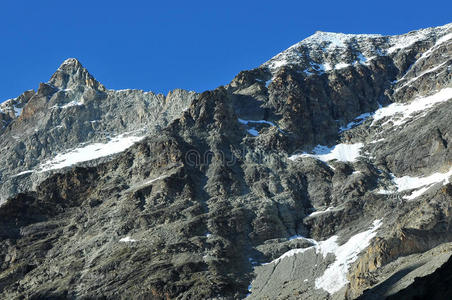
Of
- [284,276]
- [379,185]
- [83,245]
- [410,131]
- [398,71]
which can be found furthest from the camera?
[398,71]

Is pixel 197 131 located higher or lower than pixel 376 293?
higher

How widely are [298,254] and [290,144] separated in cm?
4789

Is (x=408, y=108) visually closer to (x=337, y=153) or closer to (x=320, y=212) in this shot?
(x=337, y=153)

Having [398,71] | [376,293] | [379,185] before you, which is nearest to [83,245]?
[379,185]

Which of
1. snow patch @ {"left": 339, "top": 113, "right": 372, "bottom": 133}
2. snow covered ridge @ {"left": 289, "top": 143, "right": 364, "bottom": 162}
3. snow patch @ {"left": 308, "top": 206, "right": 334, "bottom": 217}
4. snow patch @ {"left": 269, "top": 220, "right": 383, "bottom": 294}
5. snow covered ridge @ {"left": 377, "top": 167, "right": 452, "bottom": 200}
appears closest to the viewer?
snow patch @ {"left": 269, "top": 220, "right": 383, "bottom": 294}

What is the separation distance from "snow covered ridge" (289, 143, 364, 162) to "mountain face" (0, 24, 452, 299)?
494 mm

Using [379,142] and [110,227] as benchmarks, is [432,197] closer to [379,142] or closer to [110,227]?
[379,142]

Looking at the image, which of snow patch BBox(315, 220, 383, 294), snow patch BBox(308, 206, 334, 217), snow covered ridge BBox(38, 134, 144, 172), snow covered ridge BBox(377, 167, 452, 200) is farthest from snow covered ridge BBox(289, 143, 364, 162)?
snow covered ridge BBox(38, 134, 144, 172)

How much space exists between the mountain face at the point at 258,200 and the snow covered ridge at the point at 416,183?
0.43 m

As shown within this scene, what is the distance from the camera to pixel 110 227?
129500 mm

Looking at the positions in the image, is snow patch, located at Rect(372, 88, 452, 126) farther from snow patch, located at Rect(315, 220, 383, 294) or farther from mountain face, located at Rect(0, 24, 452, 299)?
snow patch, located at Rect(315, 220, 383, 294)

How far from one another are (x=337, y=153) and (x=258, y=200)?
3314 cm

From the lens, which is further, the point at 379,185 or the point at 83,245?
the point at 379,185

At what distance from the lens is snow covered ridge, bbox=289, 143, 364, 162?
15525cm
